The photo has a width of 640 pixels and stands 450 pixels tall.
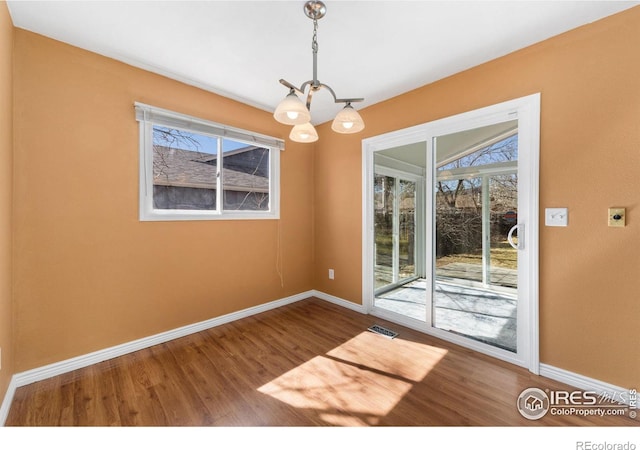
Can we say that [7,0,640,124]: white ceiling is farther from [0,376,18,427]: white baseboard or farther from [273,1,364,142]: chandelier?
[0,376,18,427]: white baseboard

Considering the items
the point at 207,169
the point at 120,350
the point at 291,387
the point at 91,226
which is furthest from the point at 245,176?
the point at 291,387

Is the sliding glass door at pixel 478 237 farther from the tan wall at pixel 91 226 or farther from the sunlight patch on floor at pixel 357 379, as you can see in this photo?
the tan wall at pixel 91 226

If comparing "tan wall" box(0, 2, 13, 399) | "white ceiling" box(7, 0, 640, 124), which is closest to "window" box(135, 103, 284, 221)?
"white ceiling" box(7, 0, 640, 124)

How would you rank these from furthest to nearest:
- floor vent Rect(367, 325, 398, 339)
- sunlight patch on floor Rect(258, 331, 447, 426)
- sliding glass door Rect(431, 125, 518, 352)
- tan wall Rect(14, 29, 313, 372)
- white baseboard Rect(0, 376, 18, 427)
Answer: floor vent Rect(367, 325, 398, 339) → sliding glass door Rect(431, 125, 518, 352) → tan wall Rect(14, 29, 313, 372) → sunlight patch on floor Rect(258, 331, 447, 426) → white baseboard Rect(0, 376, 18, 427)

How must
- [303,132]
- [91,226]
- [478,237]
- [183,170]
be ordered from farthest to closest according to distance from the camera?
[183,170] → [478,237] → [91,226] → [303,132]

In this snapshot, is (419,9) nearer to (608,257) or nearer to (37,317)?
(608,257)

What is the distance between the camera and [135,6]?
5.22ft

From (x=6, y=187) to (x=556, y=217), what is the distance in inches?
146

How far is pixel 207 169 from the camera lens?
2689mm

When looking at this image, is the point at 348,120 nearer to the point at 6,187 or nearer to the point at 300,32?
the point at 300,32

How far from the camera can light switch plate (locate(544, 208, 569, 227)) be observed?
1.79 metres

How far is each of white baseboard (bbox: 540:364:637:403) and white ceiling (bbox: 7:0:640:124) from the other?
2391mm

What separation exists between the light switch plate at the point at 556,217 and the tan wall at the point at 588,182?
32 mm

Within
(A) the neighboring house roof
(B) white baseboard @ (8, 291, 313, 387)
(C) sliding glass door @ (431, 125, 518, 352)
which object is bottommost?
(B) white baseboard @ (8, 291, 313, 387)
